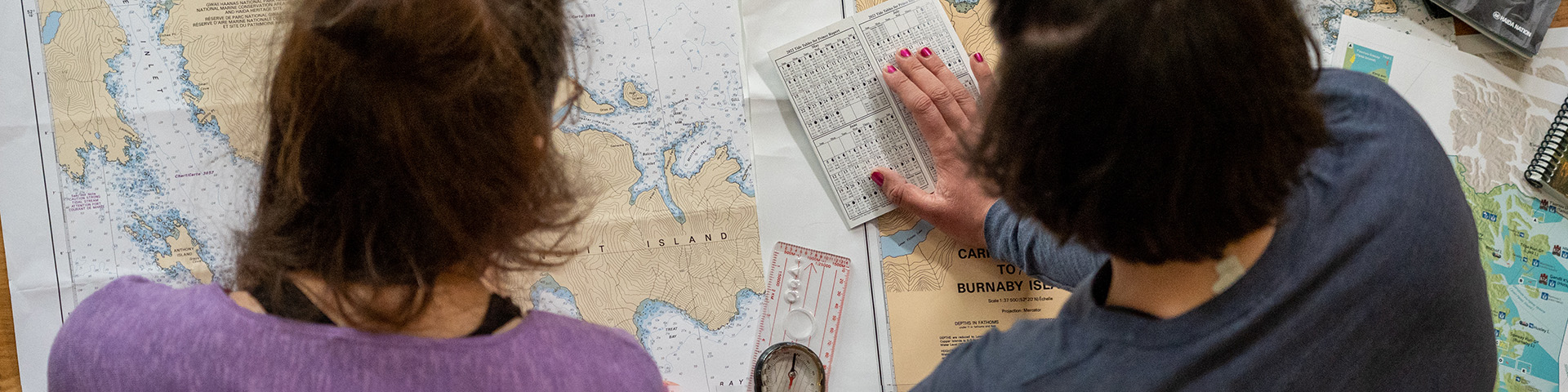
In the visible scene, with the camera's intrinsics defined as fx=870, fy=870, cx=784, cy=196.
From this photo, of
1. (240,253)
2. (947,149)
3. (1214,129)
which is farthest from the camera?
(947,149)

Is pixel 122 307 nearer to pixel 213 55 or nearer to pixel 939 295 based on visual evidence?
pixel 213 55

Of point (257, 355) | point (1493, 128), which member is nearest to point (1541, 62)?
point (1493, 128)

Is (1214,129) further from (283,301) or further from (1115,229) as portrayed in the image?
(283,301)

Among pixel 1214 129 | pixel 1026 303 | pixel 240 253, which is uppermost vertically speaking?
pixel 1214 129

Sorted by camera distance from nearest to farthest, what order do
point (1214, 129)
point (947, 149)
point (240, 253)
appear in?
point (1214, 129), point (240, 253), point (947, 149)

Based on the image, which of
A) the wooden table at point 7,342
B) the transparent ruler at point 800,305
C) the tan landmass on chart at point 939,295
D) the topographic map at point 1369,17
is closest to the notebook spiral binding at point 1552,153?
the topographic map at point 1369,17

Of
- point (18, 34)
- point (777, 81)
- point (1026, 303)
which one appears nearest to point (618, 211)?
point (777, 81)
